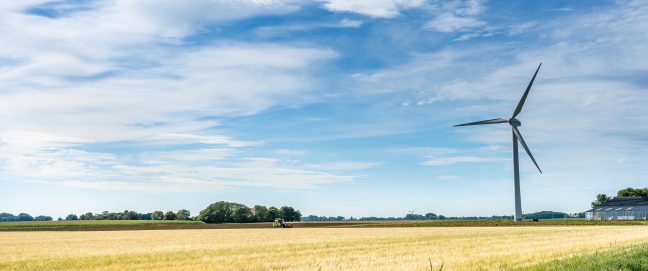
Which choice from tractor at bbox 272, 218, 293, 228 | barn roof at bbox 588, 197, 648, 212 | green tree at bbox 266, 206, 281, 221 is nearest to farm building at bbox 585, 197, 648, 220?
barn roof at bbox 588, 197, 648, 212

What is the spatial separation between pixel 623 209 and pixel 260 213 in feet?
370

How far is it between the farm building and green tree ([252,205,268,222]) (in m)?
106

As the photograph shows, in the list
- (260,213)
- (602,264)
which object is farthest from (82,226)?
(602,264)

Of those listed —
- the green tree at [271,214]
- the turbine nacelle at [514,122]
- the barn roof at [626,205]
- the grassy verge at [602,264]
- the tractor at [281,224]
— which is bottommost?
the grassy verge at [602,264]

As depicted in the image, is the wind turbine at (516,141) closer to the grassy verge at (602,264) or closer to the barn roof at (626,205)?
the barn roof at (626,205)

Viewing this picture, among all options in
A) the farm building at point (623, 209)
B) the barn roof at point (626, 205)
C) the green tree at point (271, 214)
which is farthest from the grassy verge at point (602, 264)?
the green tree at point (271, 214)

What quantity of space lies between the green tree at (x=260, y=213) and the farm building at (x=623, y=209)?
348ft

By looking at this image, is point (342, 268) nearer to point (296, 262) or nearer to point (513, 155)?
point (296, 262)

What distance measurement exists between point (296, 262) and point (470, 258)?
7.68m

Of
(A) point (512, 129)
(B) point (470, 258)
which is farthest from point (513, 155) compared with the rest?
(B) point (470, 258)

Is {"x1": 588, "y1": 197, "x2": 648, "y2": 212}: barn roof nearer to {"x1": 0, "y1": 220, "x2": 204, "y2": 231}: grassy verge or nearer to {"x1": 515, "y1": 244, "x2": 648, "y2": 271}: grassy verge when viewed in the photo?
{"x1": 0, "y1": 220, "x2": 204, "y2": 231}: grassy verge

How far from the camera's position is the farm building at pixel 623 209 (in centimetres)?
17075

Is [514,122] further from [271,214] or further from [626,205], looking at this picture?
[271,214]

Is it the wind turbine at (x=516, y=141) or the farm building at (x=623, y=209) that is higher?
the wind turbine at (x=516, y=141)
